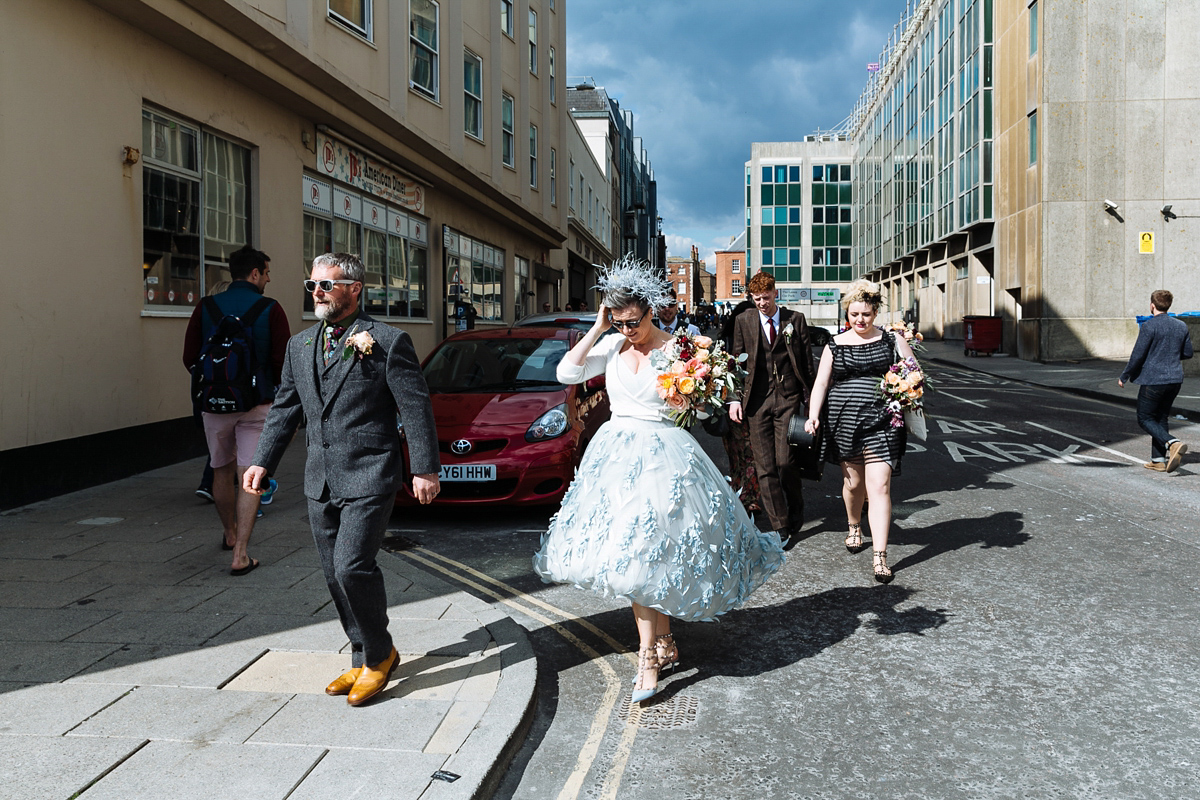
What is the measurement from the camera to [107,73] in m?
8.82

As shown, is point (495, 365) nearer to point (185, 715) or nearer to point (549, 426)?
point (549, 426)

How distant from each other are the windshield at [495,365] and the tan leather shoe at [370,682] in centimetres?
436

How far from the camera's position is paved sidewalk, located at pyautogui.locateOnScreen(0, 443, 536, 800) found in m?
3.08

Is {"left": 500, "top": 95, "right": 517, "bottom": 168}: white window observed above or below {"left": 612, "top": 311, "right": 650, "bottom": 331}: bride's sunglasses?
above

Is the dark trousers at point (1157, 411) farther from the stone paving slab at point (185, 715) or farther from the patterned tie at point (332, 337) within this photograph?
the stone paving slab at point (185, 715)

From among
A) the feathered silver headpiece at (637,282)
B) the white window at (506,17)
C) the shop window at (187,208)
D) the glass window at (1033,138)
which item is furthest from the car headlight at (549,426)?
the glass window at (1033,138)

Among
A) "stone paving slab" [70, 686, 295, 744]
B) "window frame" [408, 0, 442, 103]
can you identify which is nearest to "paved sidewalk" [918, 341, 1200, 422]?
"window frame" [408, 0, 442, 103]

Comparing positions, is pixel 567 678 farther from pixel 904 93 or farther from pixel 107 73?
pixel 904 93

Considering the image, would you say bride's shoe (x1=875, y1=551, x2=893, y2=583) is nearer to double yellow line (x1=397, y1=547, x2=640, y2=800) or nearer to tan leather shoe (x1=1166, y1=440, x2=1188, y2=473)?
double yellow line (x1=397, y1=547, x2=640, y2=800)

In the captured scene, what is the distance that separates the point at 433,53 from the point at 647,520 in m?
16.1

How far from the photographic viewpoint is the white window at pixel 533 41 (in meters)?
26.0

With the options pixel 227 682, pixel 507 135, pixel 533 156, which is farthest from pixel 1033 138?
pixel 227 682

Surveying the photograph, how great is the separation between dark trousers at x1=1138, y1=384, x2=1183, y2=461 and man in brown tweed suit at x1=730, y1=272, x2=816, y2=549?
16.8 feet

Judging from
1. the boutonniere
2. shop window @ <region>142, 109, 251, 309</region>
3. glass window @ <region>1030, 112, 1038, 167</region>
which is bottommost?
the boutonniere
